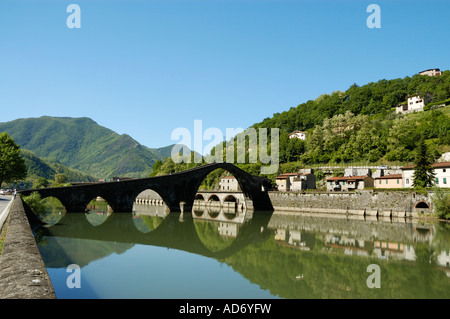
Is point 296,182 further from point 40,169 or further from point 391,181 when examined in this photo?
Result: point 40,169

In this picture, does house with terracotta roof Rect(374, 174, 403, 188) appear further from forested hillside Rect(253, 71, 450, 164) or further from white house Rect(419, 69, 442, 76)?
white house Rect(419, 69, 442, 76)

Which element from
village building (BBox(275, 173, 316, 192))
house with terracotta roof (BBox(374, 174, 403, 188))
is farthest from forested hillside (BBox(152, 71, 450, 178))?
house with terracotta roof (BBox(374, 174, 403, 188))

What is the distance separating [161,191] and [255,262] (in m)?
27.1

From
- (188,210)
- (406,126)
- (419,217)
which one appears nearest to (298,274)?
(419,217)

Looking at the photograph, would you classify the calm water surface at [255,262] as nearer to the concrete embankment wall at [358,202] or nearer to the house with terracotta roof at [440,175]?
the concrete embankment wall at [358,202]

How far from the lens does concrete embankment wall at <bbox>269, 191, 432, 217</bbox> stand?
34.2m

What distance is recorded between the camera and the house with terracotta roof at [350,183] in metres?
44.3

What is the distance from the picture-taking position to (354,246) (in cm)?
2064

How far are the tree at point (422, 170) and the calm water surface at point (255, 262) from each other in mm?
8430

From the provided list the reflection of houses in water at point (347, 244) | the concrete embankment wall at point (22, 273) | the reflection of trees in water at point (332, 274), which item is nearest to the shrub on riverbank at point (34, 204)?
the reflection of trees in water at point (332, 274)

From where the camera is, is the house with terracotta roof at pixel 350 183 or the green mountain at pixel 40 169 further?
the green mountain at pixel 40 169

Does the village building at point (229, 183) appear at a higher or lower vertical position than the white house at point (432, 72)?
lower

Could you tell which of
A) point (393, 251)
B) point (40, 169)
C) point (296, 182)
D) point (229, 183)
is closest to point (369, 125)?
point (296, 182)

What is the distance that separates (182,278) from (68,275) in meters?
3.94
